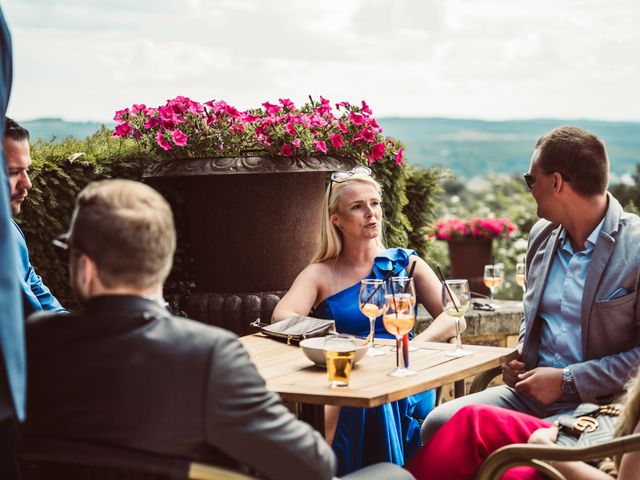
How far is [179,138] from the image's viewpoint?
14.7 ft

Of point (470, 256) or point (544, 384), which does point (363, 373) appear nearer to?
point (544, 384)

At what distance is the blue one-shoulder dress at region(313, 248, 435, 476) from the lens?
3271mm

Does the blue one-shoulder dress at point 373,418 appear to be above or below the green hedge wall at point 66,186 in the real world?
below

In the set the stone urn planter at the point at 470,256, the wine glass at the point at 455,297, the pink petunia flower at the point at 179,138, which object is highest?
the pink petunia flower at the point at 179,138

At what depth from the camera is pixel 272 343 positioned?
314 cm

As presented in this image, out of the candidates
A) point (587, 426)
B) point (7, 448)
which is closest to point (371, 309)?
point (587, 426)

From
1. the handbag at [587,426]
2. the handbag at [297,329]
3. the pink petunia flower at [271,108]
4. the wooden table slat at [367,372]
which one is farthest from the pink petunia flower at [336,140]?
the handbag at [587,426]

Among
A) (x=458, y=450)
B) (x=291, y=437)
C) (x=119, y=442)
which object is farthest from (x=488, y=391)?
(x=119, y=442)

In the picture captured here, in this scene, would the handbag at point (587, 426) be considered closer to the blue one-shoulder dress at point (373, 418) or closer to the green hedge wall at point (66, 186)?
the blue one-shoulder dress at point (373, 418)

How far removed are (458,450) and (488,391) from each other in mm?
775

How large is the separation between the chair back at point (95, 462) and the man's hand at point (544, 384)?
1752mm

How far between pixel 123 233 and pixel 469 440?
1.37 m

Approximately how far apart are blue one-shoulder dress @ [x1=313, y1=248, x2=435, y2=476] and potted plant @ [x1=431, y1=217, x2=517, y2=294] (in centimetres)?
473

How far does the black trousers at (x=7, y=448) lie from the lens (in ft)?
7.29
